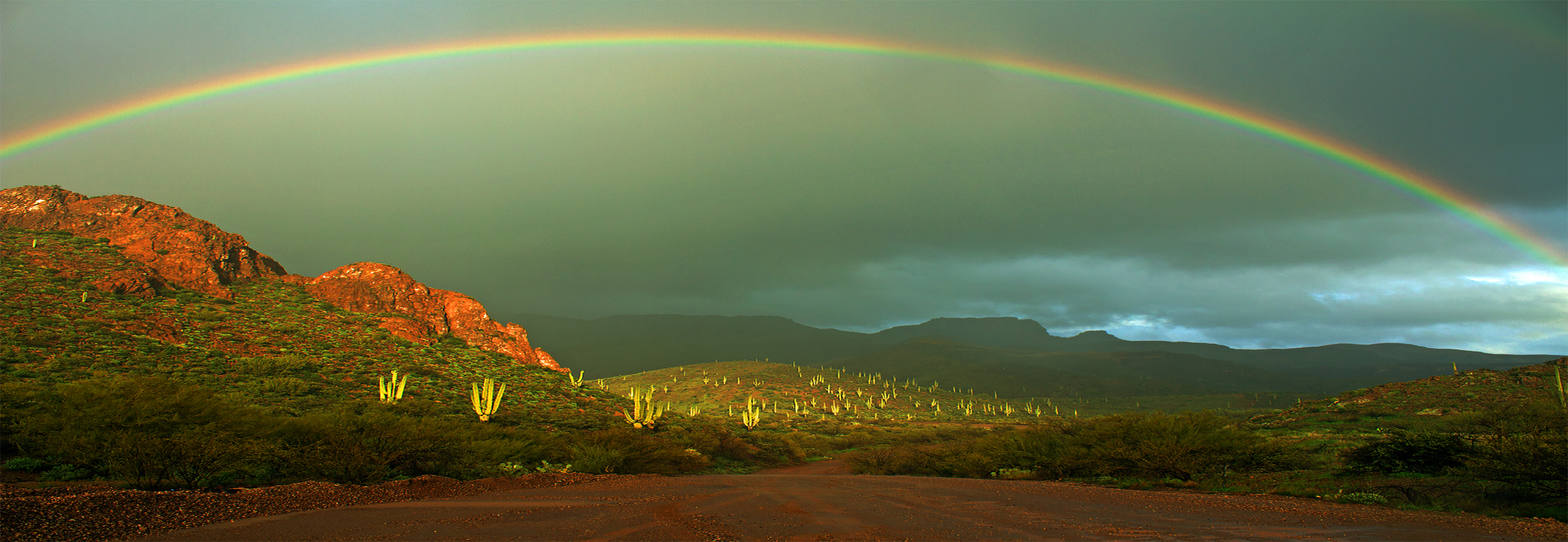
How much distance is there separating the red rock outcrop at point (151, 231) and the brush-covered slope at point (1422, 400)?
209 ft

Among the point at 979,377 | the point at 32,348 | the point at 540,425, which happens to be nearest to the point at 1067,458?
the point at 540,425

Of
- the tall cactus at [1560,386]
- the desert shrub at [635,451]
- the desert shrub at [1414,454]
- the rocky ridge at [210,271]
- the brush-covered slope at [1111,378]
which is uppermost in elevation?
the rocky ridge at [210,271]

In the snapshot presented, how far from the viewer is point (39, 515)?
785 cm

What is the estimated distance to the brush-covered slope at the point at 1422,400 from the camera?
28.4m

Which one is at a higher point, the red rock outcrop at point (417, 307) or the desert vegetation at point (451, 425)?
the red rock outcrop at point (417, 307)

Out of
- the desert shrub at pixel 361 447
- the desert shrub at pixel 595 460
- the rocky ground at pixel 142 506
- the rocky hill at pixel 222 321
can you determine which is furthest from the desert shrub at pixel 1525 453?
the rocky hill at pixel 222 321

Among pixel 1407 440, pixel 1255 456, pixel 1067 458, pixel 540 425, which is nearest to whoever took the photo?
pixel 1407 440

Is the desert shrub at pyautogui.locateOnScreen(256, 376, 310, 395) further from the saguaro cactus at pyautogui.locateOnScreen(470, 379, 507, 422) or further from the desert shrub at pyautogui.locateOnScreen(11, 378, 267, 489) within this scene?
the desert shrub at pyautogui.locateOnScreen(11, 378, 267, 489)

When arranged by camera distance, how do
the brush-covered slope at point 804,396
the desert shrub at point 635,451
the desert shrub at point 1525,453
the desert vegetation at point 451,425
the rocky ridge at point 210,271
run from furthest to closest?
the brush-covered slope at point 804,396
the rocky ridge at point 210,271
the desert shrub at point 635,451
the desert vegetation at point 451,425
the desert shrub at point 1525,453

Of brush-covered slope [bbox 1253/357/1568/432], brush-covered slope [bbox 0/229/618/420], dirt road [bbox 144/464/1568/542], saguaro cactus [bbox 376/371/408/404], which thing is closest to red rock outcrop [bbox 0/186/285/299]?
brush-covered slope [bbox 0/229/618/420]

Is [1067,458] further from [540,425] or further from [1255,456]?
[540,425]

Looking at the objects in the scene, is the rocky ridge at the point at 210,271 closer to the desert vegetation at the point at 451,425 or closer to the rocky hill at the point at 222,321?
the rocky hill at the point at 222,321

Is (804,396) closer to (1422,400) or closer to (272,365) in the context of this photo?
(1422,400)

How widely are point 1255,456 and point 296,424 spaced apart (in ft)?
91.7
